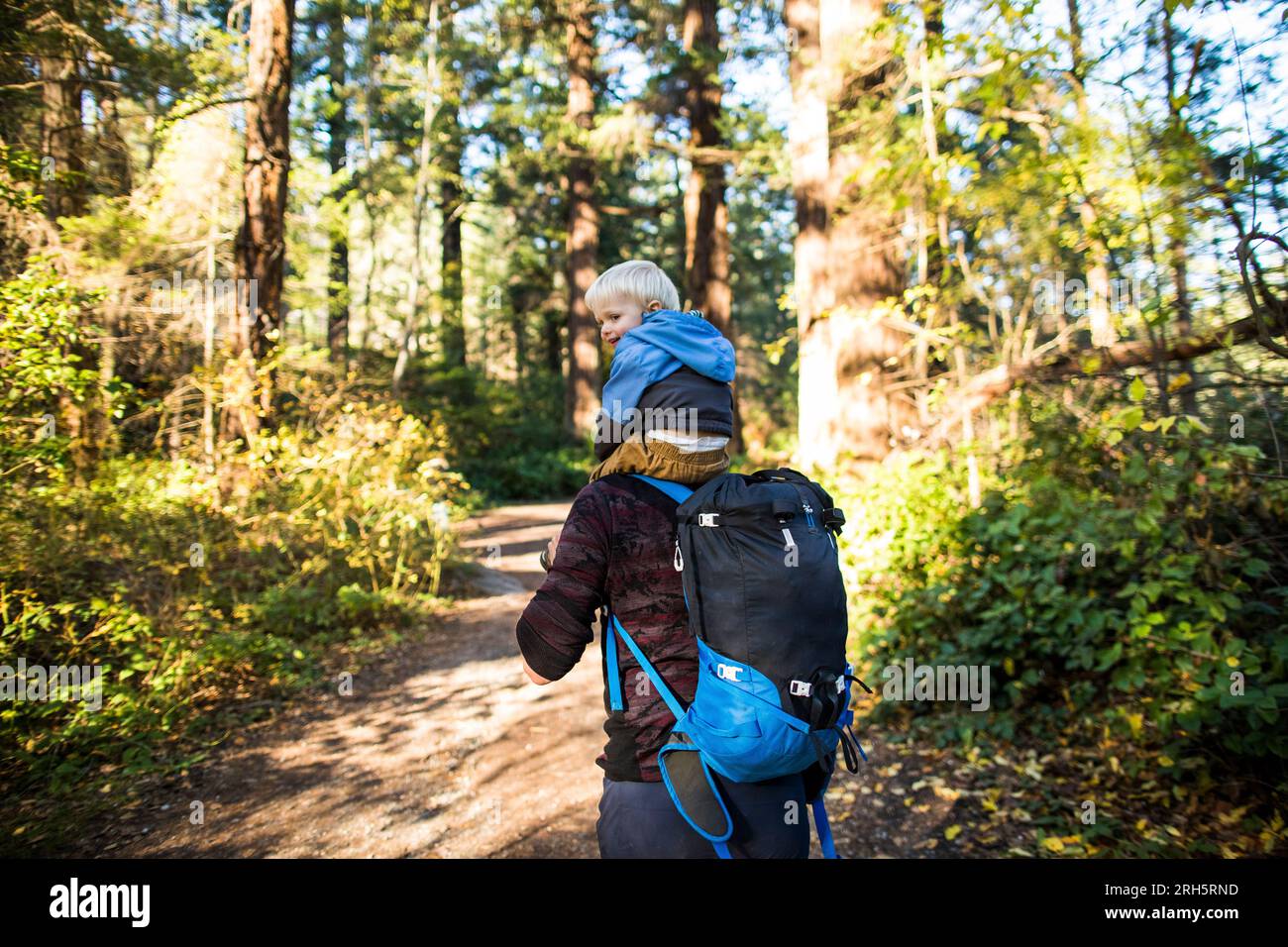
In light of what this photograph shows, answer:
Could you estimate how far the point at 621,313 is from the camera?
1.91m

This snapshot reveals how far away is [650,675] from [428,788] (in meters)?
3.38

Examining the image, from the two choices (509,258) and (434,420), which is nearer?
(434,420)

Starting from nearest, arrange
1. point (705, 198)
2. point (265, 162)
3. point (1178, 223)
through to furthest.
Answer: point (1178, 223), point (265, 162), point (705, 198)

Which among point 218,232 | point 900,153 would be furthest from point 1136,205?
point 218,232

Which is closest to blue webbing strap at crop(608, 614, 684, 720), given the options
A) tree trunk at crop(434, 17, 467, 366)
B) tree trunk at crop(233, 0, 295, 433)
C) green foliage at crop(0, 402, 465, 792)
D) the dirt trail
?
A: the dirt trail

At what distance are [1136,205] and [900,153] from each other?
2.09 m

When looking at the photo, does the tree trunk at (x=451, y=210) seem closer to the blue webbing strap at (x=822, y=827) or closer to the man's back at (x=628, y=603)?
the man's back at (x=628, y=603)

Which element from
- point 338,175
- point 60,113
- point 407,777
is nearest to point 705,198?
point 338,175

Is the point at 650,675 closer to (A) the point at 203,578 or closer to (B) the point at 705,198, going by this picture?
(A) the point at 203,578

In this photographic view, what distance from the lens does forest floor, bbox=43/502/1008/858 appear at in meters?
3.79

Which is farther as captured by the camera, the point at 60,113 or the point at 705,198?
the point at 705,198

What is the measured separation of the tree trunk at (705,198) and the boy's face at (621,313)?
15.2m
